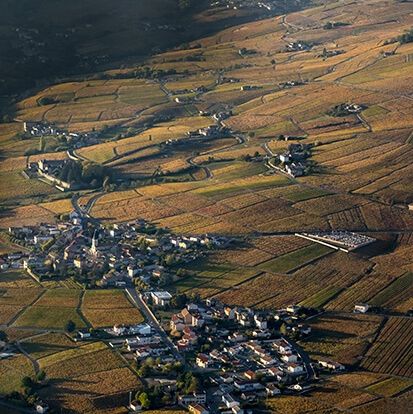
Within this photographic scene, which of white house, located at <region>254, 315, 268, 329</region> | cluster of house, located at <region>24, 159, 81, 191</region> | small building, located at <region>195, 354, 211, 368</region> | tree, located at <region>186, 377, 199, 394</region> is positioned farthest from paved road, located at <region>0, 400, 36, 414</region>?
cluster of house, located at <region>24, 159, 81, 191</region>

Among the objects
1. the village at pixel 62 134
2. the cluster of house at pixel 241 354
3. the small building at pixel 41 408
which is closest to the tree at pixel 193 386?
the cluster of house at pixel 241 354

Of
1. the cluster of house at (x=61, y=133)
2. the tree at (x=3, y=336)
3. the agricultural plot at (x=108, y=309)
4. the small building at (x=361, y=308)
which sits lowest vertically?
the cluster of house at (x=61, y=133)

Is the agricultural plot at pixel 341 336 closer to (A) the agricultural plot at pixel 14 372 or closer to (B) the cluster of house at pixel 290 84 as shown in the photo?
(A) the agricultural plot at pixel 14 372

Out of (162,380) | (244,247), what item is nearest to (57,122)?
(244,247)

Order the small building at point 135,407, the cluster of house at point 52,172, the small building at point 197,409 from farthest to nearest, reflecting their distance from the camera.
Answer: the cluster of house at point 52,172
the small building at point 135,407
the small building at point 197,409

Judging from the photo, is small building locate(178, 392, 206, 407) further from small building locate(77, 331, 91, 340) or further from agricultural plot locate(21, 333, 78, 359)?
small building locate(77, 331, 91, 340)

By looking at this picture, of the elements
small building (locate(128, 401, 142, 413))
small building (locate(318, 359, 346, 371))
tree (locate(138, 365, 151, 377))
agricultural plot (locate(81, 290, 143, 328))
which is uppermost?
small building (locate(128, 401, 142, 413))
